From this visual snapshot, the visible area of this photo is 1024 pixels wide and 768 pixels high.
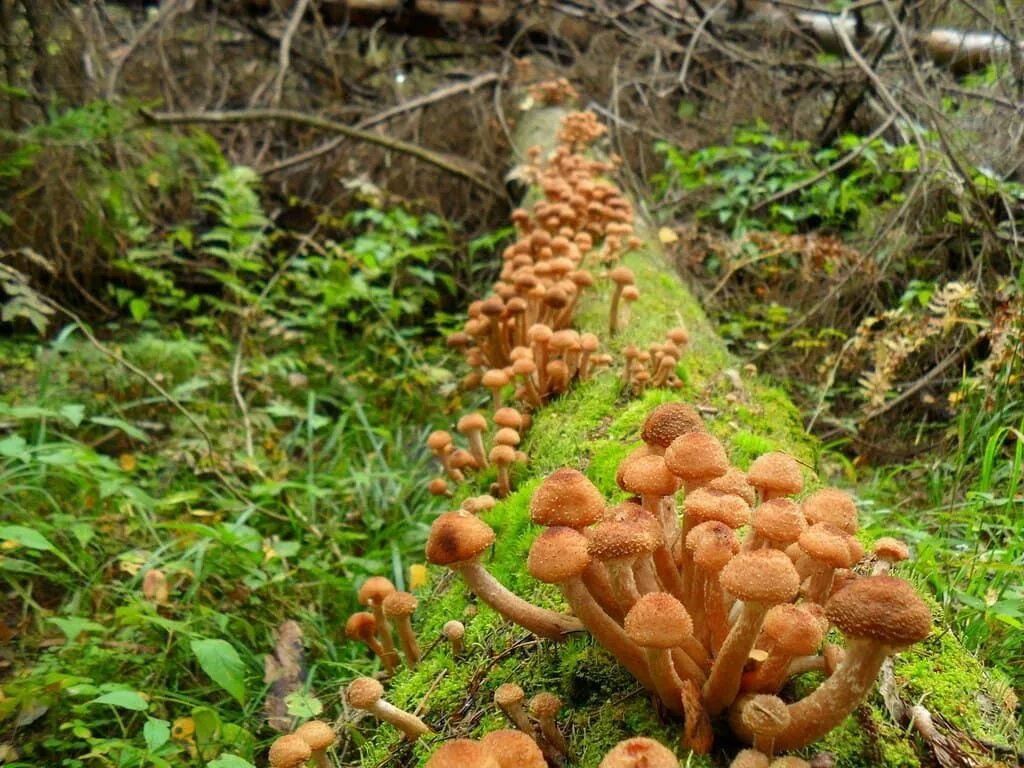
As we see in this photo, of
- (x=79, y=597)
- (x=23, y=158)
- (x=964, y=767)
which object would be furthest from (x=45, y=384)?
(x=964, y=767)

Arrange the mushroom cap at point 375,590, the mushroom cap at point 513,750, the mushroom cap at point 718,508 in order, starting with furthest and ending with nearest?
the mushroom cap at point 375,590 → the mushroom cap at point 718,508 → the mushroom cap at point 513,750

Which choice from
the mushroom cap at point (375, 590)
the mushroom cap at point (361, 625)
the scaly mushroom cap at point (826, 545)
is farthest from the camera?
the mushroom cap at point (361, 625)

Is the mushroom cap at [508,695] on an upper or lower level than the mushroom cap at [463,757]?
lower

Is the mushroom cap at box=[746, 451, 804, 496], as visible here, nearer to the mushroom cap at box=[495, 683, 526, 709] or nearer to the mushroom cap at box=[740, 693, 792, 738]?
the mushroom cap at box=[740, 693, 792, 738]

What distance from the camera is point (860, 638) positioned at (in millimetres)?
1446

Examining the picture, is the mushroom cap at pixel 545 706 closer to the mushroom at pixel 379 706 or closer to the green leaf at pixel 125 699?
the mushroom at pixel 379 706

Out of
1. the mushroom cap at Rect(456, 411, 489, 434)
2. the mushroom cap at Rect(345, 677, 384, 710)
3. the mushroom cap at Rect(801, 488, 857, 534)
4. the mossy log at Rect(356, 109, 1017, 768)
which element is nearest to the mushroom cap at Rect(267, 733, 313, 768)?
the mushroom cap at Rect(345, 677, 384, 710)

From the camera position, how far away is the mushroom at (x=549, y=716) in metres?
1.75

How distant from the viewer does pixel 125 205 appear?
6051 millimetres

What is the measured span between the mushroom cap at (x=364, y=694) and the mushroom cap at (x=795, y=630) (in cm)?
105

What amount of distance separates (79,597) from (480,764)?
288 centimetres

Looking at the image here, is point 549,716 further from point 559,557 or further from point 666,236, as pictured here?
point 666,236

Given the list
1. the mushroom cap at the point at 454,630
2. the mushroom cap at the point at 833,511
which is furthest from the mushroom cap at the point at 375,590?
the mushroom cap at the point at 833,511

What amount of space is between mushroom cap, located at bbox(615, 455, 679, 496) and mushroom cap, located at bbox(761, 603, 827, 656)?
41cm
